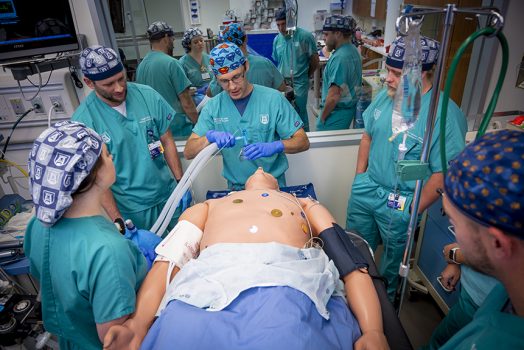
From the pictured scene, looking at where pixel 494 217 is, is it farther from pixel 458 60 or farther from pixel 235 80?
pixel 235 80

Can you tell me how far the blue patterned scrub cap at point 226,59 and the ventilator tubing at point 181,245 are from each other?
2.62 ft

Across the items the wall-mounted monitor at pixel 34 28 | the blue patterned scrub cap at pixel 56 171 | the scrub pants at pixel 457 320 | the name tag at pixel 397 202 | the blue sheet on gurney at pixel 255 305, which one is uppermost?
the wall-mounted monitor at pixel 34 28

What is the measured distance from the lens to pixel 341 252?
4.22 ft

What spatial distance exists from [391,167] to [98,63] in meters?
1.44

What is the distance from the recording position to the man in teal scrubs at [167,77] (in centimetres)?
259

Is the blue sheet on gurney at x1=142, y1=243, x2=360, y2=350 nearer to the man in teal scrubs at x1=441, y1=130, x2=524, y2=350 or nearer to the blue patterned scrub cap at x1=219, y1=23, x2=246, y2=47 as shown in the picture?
the man in teal scrubs at x1=441, y1=130, x2=524, y2=350

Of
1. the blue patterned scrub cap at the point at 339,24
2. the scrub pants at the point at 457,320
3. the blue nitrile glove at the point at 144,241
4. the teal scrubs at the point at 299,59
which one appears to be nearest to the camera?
the scrub pants at the point at 457,320

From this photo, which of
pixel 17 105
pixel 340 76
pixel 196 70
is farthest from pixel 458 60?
pixel 196 70

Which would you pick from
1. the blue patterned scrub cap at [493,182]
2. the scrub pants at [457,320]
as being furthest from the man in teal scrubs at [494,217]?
the scrub pants at [457,320]

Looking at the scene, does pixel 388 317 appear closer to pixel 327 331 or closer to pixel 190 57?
pixel 327 331

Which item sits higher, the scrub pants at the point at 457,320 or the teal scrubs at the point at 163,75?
the teal scrubs at the point at 163,75

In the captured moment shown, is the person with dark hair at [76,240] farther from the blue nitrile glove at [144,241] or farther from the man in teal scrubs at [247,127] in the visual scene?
the man in teal scrubs at [247,127]

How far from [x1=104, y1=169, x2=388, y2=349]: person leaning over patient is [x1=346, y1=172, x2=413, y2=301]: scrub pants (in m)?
0.34

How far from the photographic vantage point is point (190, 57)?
3.20 meters
